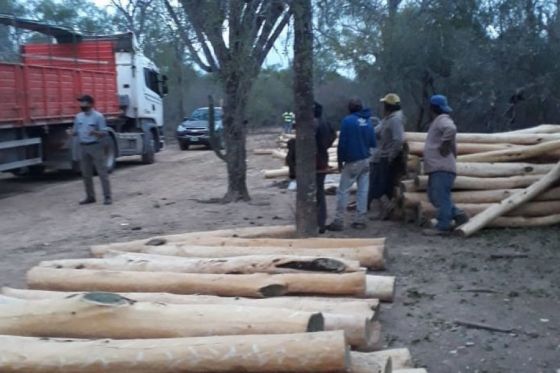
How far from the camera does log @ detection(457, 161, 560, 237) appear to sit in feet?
36.1

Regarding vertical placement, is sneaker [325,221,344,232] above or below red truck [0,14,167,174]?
below

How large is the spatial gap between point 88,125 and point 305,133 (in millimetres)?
6382

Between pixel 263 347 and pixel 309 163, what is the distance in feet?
15.9

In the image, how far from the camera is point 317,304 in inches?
251

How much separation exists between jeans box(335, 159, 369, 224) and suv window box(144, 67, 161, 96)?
1556 centimetres

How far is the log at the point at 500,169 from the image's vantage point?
39.1 feet

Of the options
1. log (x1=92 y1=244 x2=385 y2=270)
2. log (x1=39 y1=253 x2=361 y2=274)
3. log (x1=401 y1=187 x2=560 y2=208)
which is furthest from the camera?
log (x1=401 y1=187 x2=560 y2=208)

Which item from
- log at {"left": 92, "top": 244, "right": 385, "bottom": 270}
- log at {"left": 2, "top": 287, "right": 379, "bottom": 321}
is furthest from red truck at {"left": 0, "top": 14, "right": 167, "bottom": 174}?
log at {"left": 2, "top": 287, "right": 379, "bottom": 321}

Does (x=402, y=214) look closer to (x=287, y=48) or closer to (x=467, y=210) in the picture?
(x=467, y=210)

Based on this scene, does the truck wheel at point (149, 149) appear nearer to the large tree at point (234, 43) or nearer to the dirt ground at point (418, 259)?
the dirt ground at point (418, 259)

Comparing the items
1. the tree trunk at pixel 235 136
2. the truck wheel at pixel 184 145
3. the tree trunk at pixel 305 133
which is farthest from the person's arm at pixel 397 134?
the truck wheel at pixel 184 145

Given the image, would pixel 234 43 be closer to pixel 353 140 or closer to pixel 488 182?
pixel 353 140

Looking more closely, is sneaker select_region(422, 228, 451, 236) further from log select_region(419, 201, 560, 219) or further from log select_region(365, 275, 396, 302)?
log select_region(365, 275, 396, 302)

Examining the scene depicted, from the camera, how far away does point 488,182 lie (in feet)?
38.7
